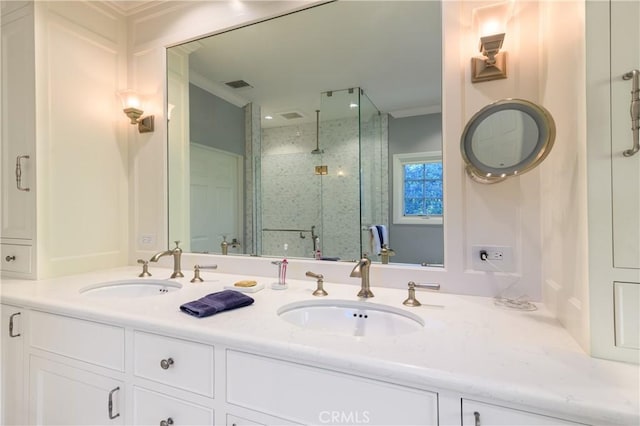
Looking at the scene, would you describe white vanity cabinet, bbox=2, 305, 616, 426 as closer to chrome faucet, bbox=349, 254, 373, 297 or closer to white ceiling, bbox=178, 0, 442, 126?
chrome faucet, bbox=349, 254, 373, 297

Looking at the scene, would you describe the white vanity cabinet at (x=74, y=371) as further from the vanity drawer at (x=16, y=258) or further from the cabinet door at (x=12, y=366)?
the vanity drawer at (x=16, y=258)

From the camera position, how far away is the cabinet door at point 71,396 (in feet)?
3.71

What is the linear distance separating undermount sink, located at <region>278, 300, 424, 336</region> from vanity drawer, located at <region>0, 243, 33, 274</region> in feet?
5.02

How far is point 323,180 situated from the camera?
72.4 inches

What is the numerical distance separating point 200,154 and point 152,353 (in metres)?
1.34

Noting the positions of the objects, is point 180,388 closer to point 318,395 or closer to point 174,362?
point 174,362

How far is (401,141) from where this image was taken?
4.75 ft

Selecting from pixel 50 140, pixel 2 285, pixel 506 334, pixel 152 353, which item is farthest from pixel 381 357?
pixel 50 140

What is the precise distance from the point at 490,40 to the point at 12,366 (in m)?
2.51

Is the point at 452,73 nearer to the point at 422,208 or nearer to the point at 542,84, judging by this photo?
the point at 542,84

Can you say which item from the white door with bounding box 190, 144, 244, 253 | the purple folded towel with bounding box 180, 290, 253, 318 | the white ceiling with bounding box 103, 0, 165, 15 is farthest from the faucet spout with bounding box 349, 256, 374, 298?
the white ceiling with bounding box 103, 0, 165, 15

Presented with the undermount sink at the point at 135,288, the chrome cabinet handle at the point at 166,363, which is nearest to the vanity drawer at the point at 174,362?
the chrome cabinet handle at the point at 166,363

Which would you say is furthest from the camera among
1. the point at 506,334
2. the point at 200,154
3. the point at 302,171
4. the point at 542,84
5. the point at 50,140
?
the point at 200,154
